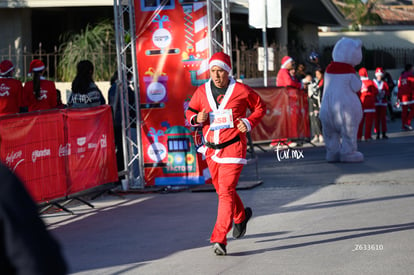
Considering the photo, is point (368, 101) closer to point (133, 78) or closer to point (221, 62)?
point (133, 78)

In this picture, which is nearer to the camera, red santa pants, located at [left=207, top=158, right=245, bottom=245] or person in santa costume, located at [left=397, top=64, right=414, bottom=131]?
red santa pants, located at [left=207, top=158, right=245, bottom=245]

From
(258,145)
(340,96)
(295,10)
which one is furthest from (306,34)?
(340,96)

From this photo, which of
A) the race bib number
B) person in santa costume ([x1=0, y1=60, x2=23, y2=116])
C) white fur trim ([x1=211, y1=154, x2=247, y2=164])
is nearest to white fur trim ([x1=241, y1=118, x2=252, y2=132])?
the race bib number

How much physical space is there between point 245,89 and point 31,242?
19.5ft

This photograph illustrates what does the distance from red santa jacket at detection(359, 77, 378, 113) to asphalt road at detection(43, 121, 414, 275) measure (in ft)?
19.1

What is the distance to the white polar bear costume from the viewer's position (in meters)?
15.5

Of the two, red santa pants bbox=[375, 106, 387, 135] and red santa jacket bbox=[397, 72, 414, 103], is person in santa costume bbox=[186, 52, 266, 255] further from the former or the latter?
red santa jacket bbox=[397, 72, 414, 103]

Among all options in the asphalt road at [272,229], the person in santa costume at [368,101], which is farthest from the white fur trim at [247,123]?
the person in santa costume at [368,101]

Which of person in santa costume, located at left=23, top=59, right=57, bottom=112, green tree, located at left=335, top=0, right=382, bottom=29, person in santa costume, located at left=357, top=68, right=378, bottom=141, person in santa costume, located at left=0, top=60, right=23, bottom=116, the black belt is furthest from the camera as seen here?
green tree, located at left=335, top=0, right=382, bottom=29

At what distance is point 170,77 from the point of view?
12867 mm

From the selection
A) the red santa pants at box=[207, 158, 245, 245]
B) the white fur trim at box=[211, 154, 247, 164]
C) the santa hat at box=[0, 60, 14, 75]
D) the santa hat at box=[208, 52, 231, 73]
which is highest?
the santa hat at box=[0, 60, 14, 75]

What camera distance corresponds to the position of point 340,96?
1553 centimetres

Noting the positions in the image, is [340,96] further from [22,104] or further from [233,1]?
[233,1]

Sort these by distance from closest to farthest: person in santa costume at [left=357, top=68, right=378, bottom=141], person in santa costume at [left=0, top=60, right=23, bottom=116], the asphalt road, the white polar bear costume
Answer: the asphalt road < person in santa costume at [left=0, top=60, right=23, bottom=116] < the white polar bear costume < person in santa costume at [left=357, top=68, right=378, bottom=141]
